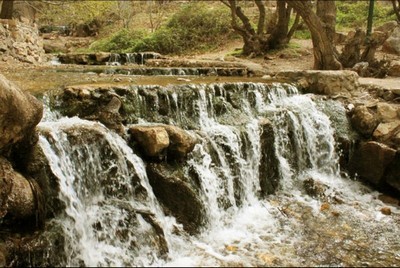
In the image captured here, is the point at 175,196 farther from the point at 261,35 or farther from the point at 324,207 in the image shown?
the point at 261,35

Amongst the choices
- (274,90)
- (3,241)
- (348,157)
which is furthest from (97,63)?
(3,241)

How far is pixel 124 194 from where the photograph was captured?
424 centimetres

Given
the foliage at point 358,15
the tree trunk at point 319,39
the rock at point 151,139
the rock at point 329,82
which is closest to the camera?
the rock at point 151,139

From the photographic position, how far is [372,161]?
617 cm

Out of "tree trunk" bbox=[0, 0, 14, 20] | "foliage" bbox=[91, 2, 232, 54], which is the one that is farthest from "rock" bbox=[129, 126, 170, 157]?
"foliage" bbox=[91, 2, 232, 54]

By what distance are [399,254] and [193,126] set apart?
310cm

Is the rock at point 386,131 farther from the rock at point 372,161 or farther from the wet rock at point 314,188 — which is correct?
the wet rock at point 314,188

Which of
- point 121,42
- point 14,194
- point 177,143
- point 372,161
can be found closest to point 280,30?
point 121,42

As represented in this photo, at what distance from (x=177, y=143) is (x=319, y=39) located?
5996 mm

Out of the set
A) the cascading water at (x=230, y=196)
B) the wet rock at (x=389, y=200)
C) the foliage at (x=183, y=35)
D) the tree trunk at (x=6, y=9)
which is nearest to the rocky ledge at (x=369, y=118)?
the wet rock at (x=389, y=200)

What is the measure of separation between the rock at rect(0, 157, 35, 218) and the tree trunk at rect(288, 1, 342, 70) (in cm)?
754

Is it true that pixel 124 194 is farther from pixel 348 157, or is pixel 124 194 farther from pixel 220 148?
pixel 348 157

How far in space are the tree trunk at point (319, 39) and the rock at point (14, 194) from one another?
7543 mm

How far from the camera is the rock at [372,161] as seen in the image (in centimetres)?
603
